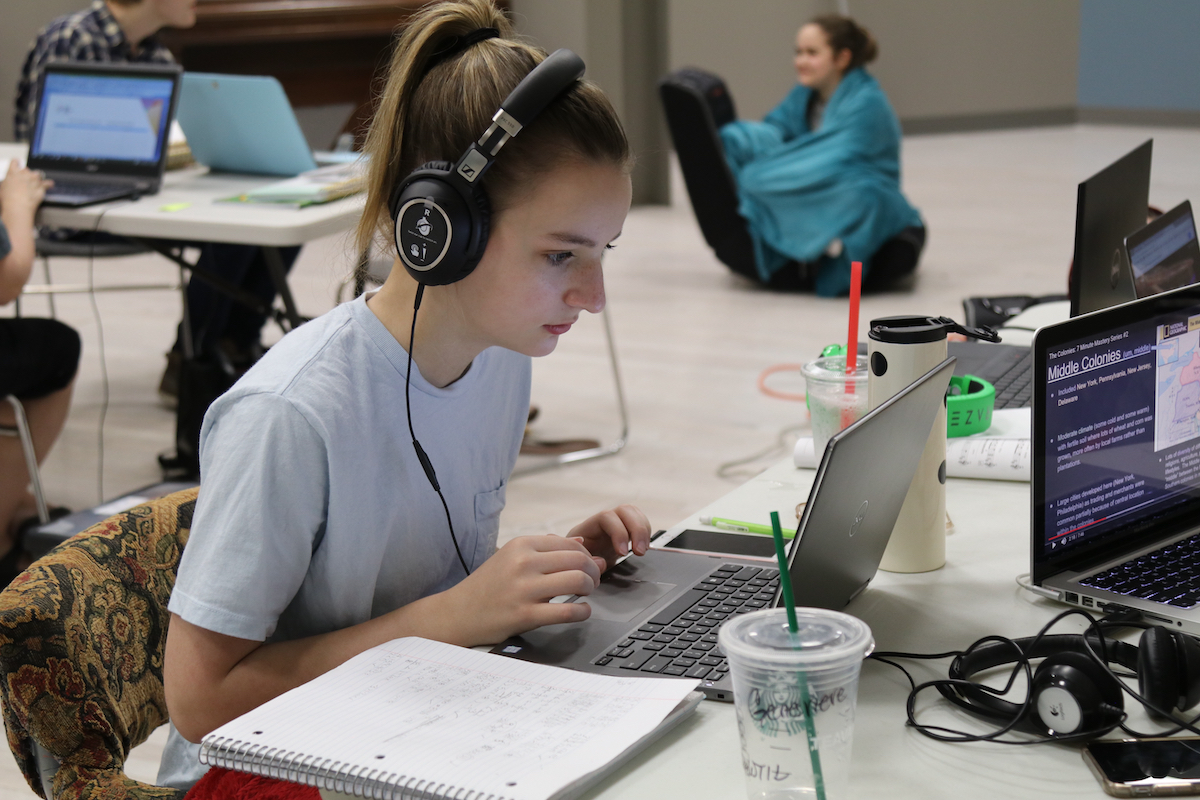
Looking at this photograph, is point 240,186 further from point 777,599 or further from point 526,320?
point 777,599

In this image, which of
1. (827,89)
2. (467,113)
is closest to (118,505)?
(467,113)

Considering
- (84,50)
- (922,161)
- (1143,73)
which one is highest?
(84,50)

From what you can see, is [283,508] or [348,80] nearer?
[283,508]

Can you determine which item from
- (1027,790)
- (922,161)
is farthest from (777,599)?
(922,161)

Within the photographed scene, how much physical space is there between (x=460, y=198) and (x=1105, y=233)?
914 millimetres

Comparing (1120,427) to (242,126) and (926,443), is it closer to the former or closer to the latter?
(926,443)

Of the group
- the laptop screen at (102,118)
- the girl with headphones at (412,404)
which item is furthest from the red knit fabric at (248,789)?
the laptop screen at (102,118)

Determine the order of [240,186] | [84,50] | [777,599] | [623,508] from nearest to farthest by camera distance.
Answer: [777,599], [623,508], [240,186], [84,50]

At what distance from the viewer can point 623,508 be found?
119 centimetres

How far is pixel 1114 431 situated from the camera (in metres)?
1.08

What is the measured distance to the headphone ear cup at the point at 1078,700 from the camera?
82 centimetres

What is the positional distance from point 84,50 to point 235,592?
9.68 ft

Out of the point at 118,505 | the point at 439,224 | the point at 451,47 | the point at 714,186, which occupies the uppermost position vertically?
the point at 451,47

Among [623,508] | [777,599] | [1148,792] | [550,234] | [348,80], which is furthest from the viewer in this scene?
[348,80]
